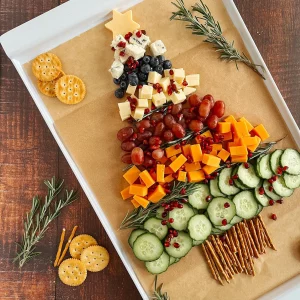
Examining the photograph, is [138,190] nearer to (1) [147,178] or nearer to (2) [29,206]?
(1) [147,178]

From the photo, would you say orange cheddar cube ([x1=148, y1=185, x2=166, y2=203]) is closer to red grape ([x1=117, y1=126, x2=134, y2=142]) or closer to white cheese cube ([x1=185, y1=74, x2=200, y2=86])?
red grape ([x1=117, y1=126, x2=134, y2=142])

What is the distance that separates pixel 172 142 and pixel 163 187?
0.75ft

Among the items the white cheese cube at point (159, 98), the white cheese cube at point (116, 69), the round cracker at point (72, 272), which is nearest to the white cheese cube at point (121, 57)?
the white cheese cube at point (116, 69)

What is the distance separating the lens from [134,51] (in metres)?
2.05

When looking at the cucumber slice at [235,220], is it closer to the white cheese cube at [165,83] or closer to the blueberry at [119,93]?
the white cheese cube at [165,83]

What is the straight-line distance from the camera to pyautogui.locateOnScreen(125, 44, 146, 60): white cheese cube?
2047 millimetres

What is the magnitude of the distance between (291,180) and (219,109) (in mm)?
509

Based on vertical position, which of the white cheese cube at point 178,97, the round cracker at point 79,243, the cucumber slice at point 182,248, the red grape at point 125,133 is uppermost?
the white cheese cube at point 178,97

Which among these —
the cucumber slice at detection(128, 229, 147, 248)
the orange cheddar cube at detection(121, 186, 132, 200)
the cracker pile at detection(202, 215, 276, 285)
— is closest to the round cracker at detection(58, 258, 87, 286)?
the cucumber slice at detection(128, 229, 147, 248)

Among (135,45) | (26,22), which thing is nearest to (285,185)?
(135,45)

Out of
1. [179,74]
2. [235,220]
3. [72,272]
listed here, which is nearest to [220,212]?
[235,220]

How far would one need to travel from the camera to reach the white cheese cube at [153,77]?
2080 mm

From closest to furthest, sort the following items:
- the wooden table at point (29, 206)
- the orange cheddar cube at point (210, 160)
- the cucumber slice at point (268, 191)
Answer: the orange cheddar cube at point (210, 160) → the cucumber slice at point (268, 191) → the wooden table at point (29, 206)

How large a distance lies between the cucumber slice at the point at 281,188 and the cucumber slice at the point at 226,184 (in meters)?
0.19
